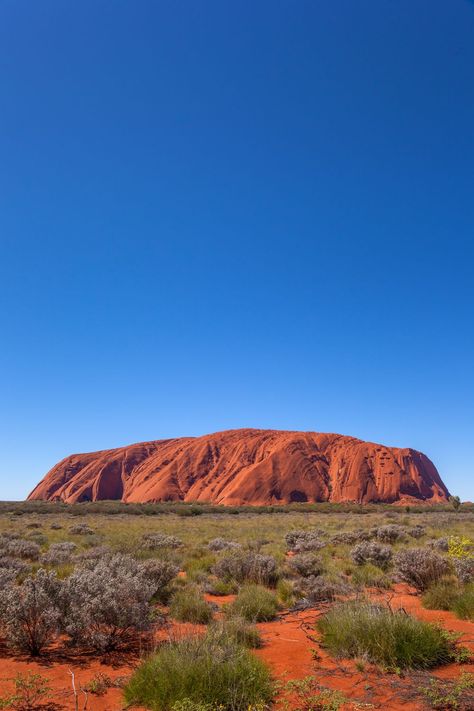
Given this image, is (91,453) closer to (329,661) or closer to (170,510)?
(170,510)

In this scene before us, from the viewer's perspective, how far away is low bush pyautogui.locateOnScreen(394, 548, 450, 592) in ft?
30.8

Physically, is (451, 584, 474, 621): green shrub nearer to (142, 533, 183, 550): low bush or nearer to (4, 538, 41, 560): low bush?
(142, 533, 183, 550): low bush

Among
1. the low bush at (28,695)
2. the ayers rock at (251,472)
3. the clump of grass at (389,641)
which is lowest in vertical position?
the ayers rock at (251,472)

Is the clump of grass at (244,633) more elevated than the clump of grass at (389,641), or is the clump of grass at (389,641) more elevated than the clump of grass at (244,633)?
the clump of grass at (389,641)

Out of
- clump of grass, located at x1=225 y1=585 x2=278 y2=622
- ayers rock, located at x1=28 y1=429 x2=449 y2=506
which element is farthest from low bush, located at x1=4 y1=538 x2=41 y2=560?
ayers rock, located at x1=28 y1=429 x2=449 y2=506

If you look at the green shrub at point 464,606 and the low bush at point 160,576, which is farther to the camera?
the low bush at point 160,576

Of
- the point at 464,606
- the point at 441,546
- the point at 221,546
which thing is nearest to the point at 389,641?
the point at 464,606

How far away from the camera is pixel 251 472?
74.2m

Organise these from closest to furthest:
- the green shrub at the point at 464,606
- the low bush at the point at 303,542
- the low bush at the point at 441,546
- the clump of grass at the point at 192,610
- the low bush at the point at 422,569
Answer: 1. the green shrub at the point at 464,606
2. the clump of grass at the point at 192,610
3. the low bush at the point at 422,569
4. the low bush at the point at 441,546
5. the low bush at the point at 303,542

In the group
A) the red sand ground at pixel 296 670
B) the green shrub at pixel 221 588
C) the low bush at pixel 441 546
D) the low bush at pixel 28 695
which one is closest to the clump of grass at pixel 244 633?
the red sand ground at pixel 296 670

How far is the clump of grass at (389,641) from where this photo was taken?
197 inches

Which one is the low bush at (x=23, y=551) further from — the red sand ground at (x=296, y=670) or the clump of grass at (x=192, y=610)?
the red sand ground at (x=296, y=670)

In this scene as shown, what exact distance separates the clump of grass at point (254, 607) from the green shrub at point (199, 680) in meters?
3.21

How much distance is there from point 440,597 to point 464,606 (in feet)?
2.41
